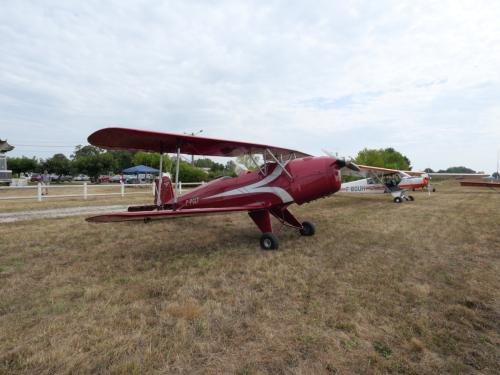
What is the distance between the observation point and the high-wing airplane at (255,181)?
18.1 ft

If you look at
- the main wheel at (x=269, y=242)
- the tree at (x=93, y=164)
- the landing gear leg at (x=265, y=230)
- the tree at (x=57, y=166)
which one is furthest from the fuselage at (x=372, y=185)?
the tree at (x=57, y=166)

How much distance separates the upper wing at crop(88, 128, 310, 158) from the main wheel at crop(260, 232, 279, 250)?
2.22 m

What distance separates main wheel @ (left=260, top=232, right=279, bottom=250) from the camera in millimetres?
5660

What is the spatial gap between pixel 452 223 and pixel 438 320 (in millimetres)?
7437

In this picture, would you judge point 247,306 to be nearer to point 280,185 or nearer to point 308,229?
point 280,185

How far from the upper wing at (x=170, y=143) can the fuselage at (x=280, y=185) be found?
2.32ft

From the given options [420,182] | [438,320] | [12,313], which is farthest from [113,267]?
[420,182]

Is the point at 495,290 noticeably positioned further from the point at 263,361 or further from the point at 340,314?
the point at 263,361

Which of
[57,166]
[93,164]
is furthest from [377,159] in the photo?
[57,166]

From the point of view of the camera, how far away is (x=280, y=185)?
620cm

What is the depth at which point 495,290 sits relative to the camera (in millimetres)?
3674

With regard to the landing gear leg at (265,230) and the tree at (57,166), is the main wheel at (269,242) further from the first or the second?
the tree at (57,166)

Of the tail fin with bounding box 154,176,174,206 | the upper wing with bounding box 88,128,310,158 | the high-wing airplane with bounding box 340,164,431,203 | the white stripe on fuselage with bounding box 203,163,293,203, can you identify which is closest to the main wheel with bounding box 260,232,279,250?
the white stripe on fuselage with bounding box 203,163,293,203

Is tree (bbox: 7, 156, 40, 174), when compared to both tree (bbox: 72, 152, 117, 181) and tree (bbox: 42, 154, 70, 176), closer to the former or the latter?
tree (bbox: 42, 154, 70, 176)
